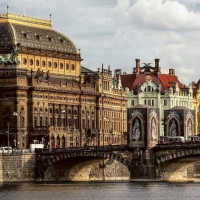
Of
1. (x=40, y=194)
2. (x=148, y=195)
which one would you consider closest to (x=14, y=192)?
(x=40, y=194)

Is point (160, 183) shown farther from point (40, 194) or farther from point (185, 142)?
point (40, 194)

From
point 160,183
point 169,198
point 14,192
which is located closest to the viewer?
point 169,198

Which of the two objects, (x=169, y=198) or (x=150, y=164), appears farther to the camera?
(x=150, y=164)

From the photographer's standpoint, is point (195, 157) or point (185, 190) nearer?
point (185, 190)

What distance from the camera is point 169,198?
167 m

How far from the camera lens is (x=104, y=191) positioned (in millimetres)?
182750

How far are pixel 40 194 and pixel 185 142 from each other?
97.9 ft

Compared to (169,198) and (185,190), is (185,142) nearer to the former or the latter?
(185,190)

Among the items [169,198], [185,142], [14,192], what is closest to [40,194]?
[14,192]

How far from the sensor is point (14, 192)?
181 meters

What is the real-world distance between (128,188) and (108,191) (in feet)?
22.3

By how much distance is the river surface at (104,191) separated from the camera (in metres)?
170

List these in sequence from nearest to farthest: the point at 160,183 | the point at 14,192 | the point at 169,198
A: the point at 169,198 → the point at 14,192 → the point at 160,183

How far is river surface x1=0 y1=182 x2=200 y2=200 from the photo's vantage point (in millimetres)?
170125
